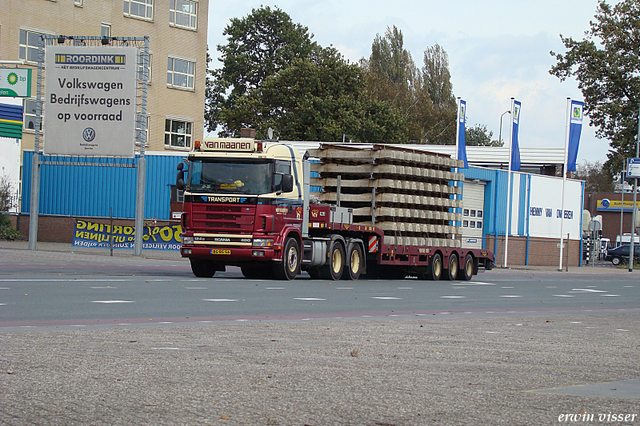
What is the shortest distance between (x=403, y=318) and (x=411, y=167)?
1299 cm

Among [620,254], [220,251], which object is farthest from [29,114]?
[620,254]

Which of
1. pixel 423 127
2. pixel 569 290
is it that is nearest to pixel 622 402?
pixel 569 290

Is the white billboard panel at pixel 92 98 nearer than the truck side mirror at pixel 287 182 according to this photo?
No

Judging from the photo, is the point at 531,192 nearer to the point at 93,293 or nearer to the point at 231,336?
the point at 93,293

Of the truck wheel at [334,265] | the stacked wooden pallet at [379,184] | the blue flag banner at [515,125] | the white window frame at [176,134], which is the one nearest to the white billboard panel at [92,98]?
the stacked wooden pallet at [379,184]

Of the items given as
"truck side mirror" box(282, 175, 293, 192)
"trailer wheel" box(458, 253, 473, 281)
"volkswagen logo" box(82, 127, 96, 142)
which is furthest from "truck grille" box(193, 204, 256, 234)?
"trailer wheel" box(458, 253, 473, 281)

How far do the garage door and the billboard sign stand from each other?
22.6m

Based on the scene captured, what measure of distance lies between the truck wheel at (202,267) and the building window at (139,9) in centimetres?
3058

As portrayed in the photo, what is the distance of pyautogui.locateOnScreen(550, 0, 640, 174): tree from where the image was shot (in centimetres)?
5434

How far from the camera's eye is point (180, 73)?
2029 inches

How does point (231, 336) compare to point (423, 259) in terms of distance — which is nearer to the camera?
point (231, 336)

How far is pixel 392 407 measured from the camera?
570cm

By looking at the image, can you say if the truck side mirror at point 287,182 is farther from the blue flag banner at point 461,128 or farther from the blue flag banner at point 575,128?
the blue flag banner at point 575,128

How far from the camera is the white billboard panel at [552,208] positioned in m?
49.7
